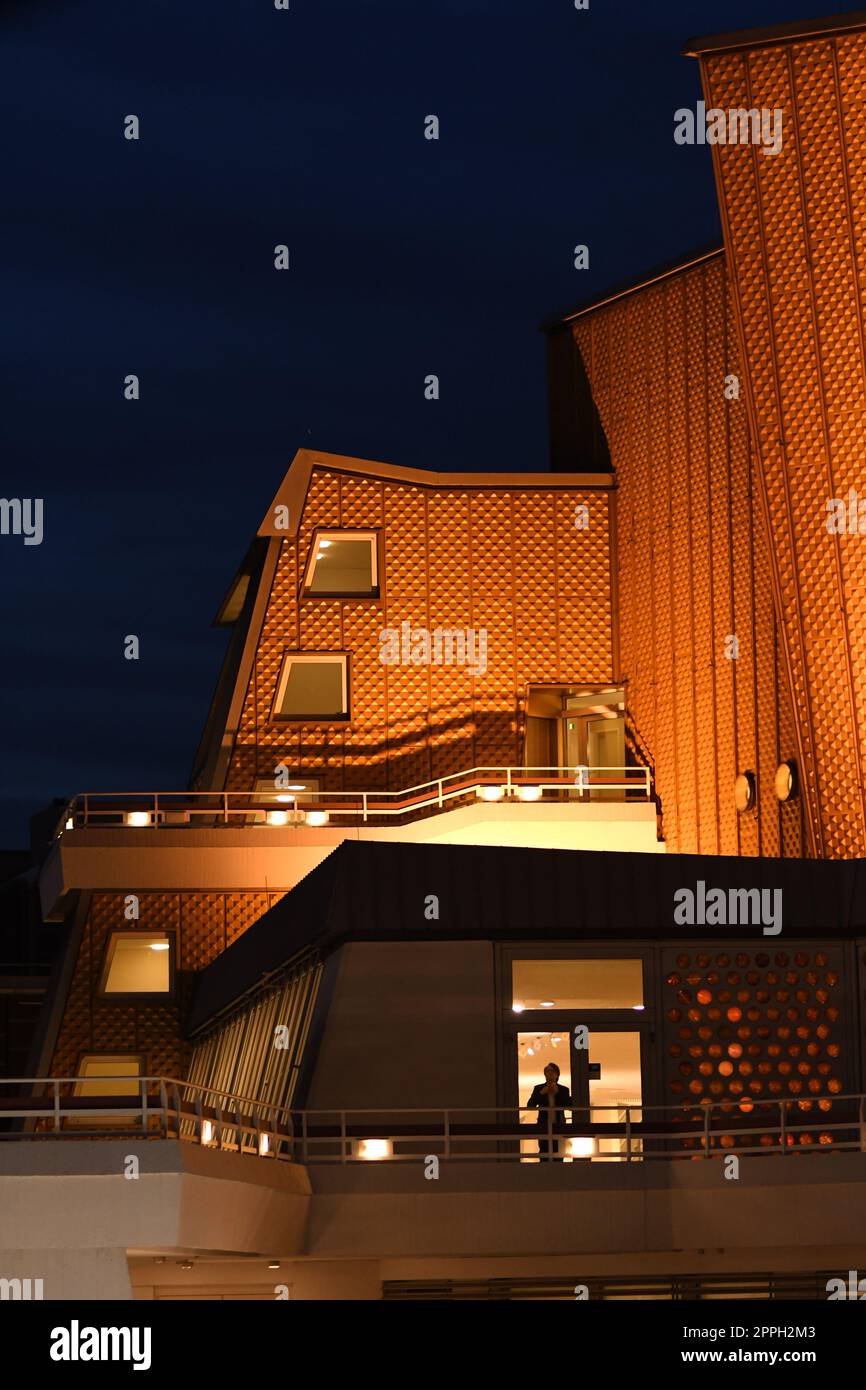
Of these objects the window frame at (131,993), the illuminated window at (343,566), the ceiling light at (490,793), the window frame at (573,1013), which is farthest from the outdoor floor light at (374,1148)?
the illuminated window at (343,566)

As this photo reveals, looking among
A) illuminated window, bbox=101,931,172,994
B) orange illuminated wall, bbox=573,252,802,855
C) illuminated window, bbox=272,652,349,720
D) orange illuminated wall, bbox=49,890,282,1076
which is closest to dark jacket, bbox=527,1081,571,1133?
orange illuminated wall, bbox=573,252,802,855

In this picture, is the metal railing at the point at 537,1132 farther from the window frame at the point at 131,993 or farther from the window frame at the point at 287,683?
the window frame at the point at 287,683

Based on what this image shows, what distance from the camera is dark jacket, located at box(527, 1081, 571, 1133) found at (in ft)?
95.5

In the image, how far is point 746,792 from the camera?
132 feet

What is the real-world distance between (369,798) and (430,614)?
4004 mm

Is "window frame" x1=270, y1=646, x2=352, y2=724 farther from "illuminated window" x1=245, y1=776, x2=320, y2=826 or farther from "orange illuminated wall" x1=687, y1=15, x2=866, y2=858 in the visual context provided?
"orange illuminated wall" x1=687, y1=15, x2=866, y2=858

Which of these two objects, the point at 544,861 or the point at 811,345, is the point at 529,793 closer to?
the point at 811,345

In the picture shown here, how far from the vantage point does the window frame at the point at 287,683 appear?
4641cm

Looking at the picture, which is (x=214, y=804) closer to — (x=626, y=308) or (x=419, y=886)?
(x=626, y=308)

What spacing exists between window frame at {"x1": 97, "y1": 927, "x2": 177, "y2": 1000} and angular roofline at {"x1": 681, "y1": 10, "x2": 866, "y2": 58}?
19567 millimetres

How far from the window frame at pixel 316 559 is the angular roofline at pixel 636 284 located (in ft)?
21.4

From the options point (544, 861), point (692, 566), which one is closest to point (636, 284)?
point (692, 566)

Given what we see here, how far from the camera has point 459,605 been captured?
46.6 m
